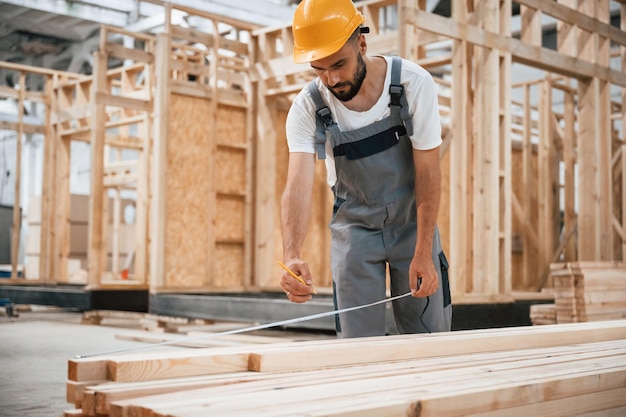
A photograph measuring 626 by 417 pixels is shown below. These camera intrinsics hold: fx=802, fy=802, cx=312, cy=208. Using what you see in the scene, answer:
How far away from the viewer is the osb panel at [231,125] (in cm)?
1088

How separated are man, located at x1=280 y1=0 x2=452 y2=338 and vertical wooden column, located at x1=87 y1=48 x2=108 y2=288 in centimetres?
765

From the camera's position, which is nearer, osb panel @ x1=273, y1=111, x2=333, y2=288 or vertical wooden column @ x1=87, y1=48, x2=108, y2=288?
vertical wooden column @ x1=87, y1=48, x2=108, y2=288

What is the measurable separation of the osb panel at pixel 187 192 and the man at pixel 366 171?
7.26 metres

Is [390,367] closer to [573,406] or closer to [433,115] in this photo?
[573,406]

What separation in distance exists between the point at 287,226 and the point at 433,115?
2.36ft

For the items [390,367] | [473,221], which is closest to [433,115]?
[390,367]

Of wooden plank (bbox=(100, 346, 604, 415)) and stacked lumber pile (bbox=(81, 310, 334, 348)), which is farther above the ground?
wooden plank (bbox=(100, 346, 604, 415))

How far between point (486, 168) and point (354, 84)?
4756 mm

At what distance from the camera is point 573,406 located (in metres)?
2.45

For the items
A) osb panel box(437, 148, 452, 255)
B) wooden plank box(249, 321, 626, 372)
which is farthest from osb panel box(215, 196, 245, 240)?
wooden plank box(249, 321, 626, 372)

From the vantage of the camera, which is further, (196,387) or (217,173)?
(217,173)

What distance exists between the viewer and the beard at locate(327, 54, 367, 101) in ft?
10.1

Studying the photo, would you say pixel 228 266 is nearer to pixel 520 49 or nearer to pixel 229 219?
pixel 229 219

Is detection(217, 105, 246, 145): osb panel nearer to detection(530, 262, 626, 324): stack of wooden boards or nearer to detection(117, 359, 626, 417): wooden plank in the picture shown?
detection(530, 262, 626, 324): stack of wooden boards
